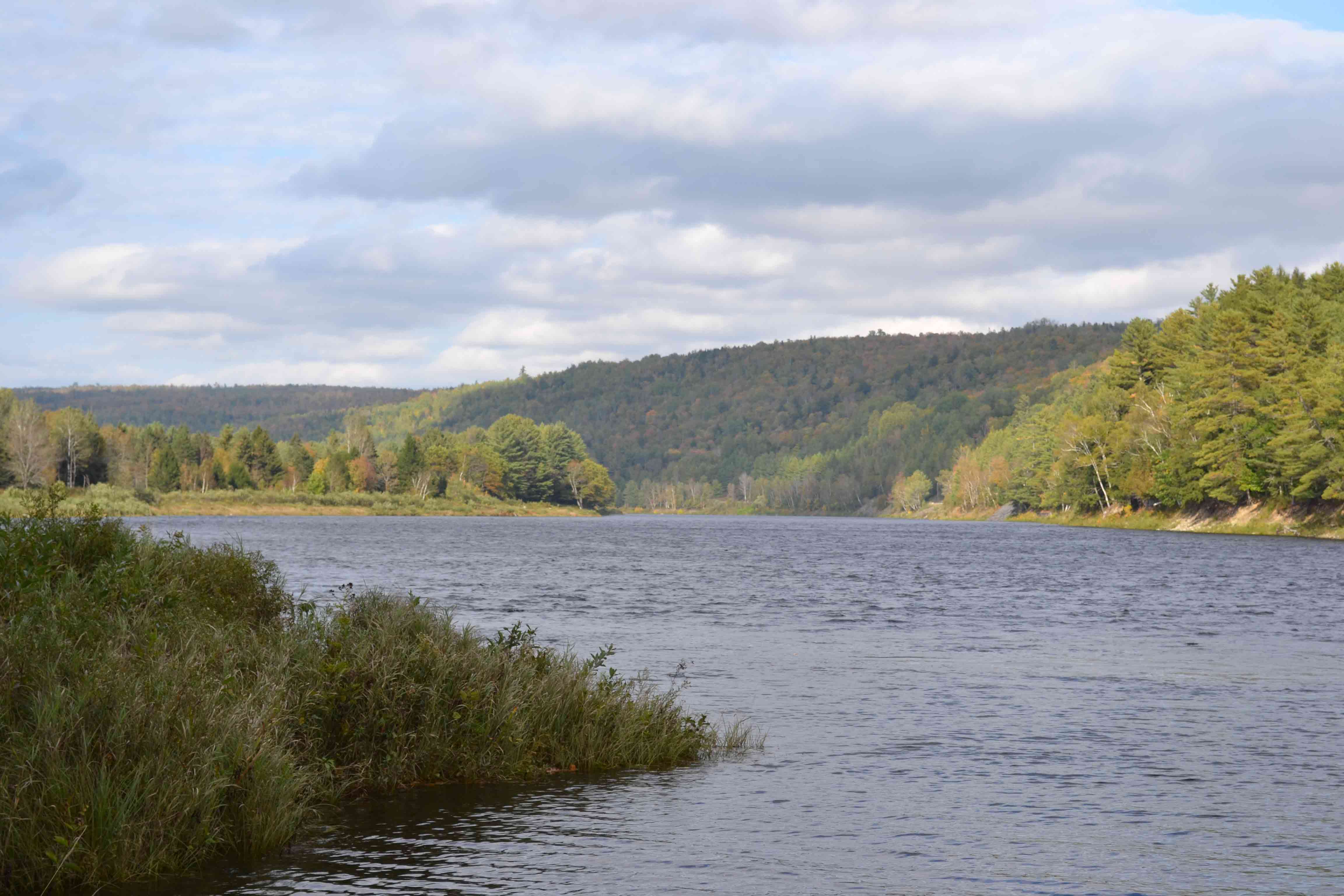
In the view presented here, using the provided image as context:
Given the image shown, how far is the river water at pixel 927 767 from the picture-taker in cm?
1296

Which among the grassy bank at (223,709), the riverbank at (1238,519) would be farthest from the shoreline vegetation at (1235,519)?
the grassy bank at (223,709)

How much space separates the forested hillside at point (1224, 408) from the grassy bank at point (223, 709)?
264ft

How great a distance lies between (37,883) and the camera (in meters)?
11.4

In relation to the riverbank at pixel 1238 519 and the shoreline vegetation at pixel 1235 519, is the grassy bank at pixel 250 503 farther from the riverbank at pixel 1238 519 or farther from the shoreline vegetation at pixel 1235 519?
the riverbank at pixel 1238 519

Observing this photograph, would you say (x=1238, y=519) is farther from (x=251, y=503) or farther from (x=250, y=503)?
(x=250, y=503)

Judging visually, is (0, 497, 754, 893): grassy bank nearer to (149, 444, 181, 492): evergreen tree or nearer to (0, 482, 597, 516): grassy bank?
(0, 482, 597, 516): grassy bank

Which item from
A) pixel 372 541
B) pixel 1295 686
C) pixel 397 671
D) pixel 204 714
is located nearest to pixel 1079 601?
pixel 1295 686

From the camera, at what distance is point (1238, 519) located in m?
109

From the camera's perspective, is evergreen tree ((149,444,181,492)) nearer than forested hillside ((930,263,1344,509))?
No

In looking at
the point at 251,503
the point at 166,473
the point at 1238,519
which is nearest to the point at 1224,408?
the point at 1238,519

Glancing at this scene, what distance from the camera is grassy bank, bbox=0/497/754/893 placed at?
11.8m

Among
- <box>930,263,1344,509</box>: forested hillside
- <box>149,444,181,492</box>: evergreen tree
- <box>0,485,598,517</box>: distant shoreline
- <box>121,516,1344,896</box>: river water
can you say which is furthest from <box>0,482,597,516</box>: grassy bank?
<box>121,516,1344,896</box>: river water

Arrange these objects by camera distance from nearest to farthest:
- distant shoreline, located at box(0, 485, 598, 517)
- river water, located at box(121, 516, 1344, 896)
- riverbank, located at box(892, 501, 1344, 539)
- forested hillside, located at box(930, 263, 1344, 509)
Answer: river water, located at box(121, 516, 1344, 896)
forested hillside, located at box(930, 263, 1344, 509)
riverbank, located at box(892, 501, 1344, 539)
distant shoreline, located at box(0, 485, 598, 517)

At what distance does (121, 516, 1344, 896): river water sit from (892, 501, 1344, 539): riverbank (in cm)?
4654
